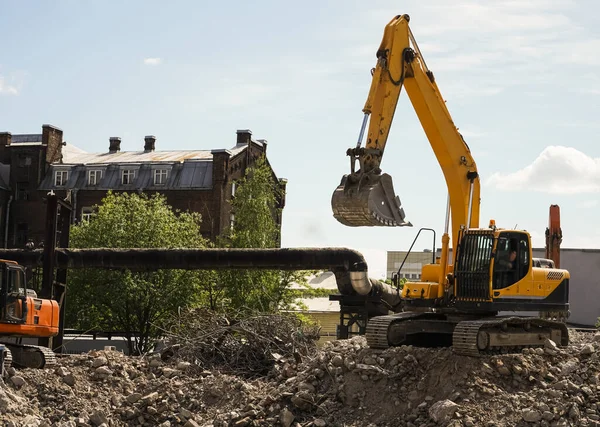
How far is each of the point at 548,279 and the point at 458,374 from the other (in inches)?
133

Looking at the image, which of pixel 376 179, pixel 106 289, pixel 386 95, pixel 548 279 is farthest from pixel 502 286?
pixel 106 289

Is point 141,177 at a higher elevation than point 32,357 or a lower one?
higher

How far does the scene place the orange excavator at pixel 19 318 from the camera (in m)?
20.9

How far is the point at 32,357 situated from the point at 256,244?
24.7 m

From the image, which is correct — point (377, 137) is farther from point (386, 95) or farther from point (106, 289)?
point (106, 289)

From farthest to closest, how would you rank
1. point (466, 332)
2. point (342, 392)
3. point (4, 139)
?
1. point (4, 139)
2. point (342, 392)
3. point (466, 332)

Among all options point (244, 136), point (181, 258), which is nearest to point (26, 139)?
point (244, 136)

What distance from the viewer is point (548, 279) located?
1884 cm

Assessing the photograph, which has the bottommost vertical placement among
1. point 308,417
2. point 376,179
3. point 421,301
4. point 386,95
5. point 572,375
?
point 308,417

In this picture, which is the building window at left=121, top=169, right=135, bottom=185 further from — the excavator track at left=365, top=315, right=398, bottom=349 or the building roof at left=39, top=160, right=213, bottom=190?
the excavator track at left=365, top=315, right=398, bottom=349

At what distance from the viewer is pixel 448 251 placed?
1839 cm

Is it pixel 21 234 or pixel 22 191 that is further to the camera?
pixel 22 191

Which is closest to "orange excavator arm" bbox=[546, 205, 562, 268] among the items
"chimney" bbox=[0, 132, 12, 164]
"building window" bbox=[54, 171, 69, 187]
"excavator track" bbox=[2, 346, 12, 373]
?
"excavator track" bbox=[2, 346, 12, 373]

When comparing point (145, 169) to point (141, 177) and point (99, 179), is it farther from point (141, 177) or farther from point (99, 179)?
point (99, 179)
